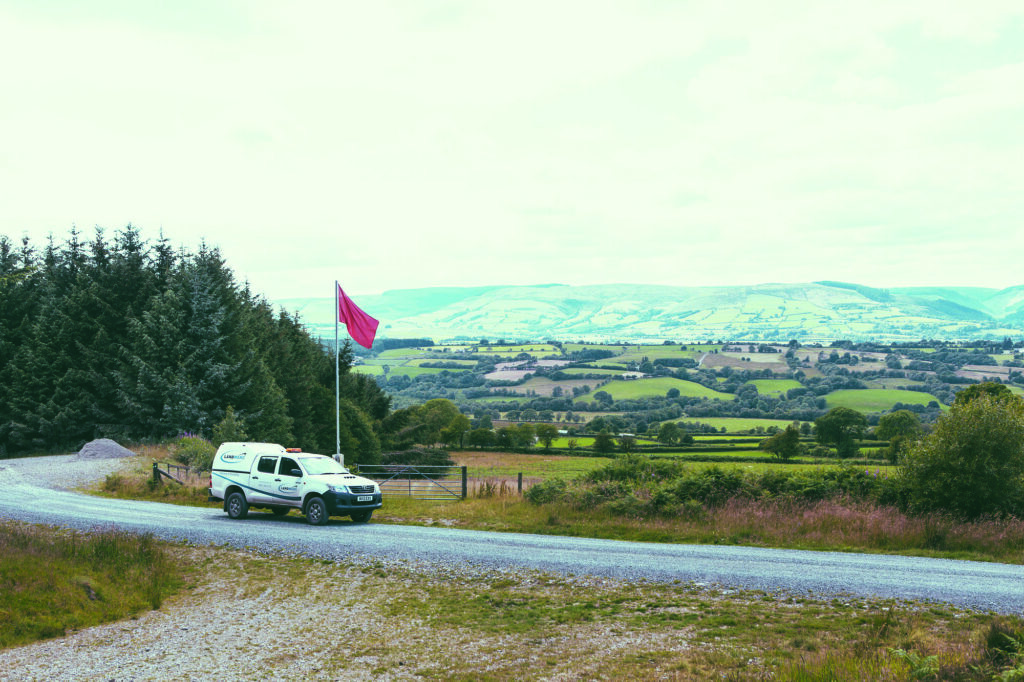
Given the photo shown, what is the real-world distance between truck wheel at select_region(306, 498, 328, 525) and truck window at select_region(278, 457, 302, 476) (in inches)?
46.4

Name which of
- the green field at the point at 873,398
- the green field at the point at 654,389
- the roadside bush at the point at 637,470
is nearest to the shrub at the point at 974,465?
the roadside bush at the point at 637,470

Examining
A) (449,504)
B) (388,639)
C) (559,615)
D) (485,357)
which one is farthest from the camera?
(485,357)

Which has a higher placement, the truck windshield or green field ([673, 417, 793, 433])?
the truck windshield

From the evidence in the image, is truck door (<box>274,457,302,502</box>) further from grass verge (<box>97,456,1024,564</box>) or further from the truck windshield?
grass verge (<box>97,456,1024,564</box>)

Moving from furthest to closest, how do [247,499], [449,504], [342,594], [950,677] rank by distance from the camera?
[449,504] → [247,499] → [342,594] → [950,677]

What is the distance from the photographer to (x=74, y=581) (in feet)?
44.7

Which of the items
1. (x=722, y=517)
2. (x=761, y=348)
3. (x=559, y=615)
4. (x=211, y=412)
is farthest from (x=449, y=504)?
(x=761, y=348)

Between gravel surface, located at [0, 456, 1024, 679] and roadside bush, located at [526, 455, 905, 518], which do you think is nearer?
gravel surface, located at [0, 456, 1024, 679]

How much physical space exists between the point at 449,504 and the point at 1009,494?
1656cm

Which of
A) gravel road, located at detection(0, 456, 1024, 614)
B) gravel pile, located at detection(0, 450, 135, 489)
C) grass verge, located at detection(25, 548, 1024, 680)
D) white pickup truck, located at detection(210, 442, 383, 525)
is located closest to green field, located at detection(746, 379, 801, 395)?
gravel pile, located at detection(0, 450, 135, 489)

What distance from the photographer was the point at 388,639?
11.2 meters

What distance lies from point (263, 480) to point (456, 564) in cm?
934

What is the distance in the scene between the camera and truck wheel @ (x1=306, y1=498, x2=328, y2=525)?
21.2 metres

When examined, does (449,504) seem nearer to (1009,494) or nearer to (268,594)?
(268,594)
